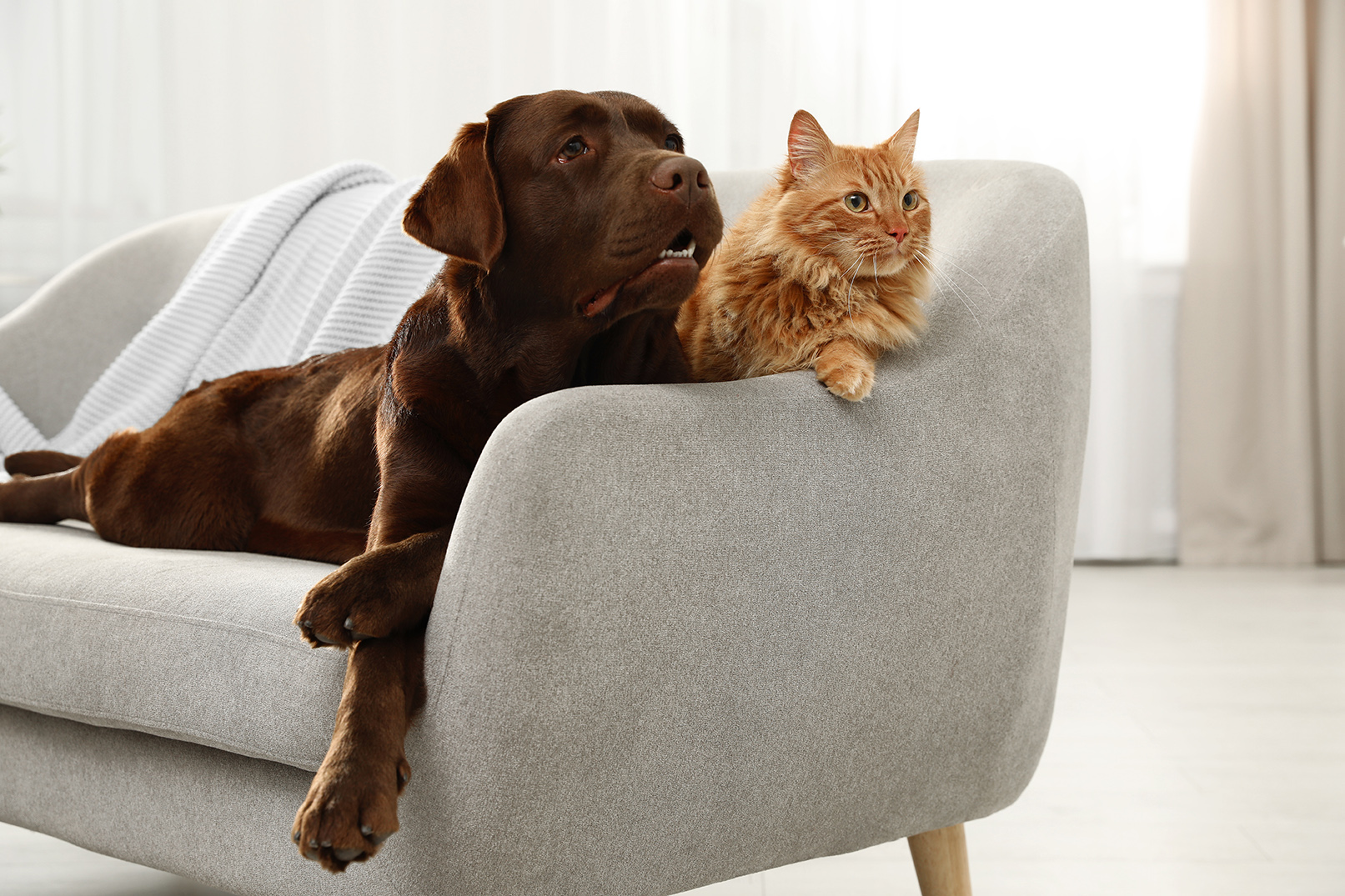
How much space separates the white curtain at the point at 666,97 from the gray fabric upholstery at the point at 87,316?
158 cm

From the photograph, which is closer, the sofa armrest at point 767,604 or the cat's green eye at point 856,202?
the sofa armrest at point 767,604

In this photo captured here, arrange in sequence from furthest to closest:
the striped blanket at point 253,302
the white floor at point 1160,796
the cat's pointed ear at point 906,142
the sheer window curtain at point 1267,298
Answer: the sheer window curtain at point 1267,298 → the striped blanket at point 253,302 → the white floor at point 1160,796 → the cat's pointed ear at point 906,142

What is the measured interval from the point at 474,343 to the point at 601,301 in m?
0.14

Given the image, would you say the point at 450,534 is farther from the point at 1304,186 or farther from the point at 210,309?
the point at 1304,186

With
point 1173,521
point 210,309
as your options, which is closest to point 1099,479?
point 1173,521

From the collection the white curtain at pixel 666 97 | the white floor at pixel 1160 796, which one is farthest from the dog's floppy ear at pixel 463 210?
the white curtain at pixel 666 97

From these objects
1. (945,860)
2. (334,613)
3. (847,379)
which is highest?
(847,379)

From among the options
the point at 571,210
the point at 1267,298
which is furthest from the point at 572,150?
the point at 1267,298

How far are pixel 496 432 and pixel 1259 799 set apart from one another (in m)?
1.57

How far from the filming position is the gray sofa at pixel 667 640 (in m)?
0.92

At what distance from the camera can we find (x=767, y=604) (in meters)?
1.03

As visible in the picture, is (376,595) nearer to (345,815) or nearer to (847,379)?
(345,815)

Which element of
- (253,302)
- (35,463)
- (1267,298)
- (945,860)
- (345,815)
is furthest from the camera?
(1267,298)

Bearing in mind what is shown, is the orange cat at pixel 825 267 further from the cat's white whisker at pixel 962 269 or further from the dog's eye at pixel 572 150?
the dog's eye at pixel 572 150
